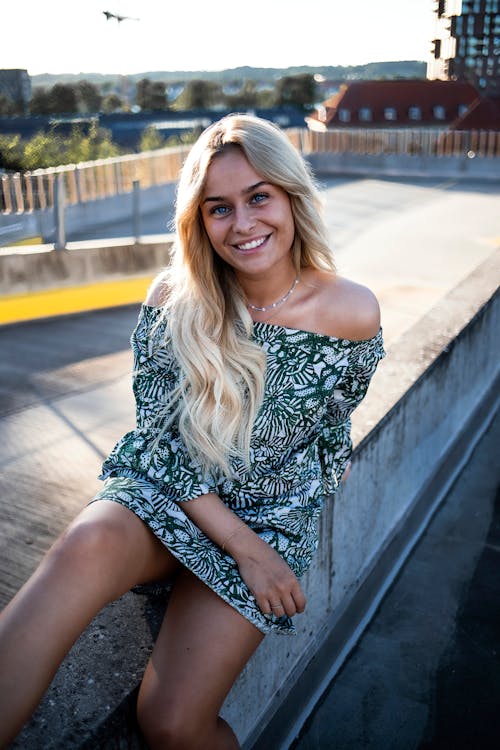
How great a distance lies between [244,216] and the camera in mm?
2049

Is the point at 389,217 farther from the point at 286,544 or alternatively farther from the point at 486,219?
the point at 286,544

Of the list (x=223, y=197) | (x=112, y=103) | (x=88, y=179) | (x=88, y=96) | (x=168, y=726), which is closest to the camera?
(x=168, y=726)

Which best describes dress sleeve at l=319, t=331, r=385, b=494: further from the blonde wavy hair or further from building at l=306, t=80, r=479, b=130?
building at l=306, t=80, r=479, b=130

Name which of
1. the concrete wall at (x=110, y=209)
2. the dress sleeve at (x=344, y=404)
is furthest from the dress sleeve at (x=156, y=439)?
the concrete wall at (x=110, y=209)

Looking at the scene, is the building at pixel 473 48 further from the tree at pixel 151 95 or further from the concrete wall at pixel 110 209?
the concrete wall at pixel 110 209

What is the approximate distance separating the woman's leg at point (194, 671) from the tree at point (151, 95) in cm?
9677

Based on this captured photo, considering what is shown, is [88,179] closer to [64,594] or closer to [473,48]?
[64,594]

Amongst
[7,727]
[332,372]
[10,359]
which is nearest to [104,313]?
[10,359]

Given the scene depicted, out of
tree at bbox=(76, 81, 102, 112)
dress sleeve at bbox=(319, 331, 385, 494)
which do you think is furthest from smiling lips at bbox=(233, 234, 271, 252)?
tree at bbox=(76, 81, 102, 112)

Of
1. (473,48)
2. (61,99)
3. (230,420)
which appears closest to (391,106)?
(473,48)

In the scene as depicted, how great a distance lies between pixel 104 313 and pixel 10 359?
1.73 metres

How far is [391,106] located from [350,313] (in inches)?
3815

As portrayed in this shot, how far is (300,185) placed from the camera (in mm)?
2064

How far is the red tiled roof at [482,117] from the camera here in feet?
232
